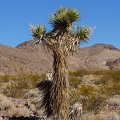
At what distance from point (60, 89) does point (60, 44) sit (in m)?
1.41

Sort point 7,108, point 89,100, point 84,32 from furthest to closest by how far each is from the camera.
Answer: point 89,100 < point 7,108 < point 84,32

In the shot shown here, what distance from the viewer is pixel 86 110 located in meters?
16.1

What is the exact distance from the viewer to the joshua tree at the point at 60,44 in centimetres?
1118

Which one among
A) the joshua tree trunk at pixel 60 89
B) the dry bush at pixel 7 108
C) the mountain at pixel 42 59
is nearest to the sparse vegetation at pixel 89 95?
the dry bush at pixel 7 108

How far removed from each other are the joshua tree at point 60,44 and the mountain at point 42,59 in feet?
100

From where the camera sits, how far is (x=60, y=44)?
37.2ft

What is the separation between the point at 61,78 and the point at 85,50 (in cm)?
13805

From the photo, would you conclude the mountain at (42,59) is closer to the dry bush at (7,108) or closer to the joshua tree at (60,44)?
the dry bush at (7,108)

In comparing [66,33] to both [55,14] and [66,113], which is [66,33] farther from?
[66,113]

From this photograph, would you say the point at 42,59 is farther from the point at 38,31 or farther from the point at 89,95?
the point at 38,31

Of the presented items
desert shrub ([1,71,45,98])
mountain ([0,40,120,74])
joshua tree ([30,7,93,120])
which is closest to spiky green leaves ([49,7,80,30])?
joshua tree ([30,7,93,120])

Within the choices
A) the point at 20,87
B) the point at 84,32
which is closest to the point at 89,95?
the point at 84,32

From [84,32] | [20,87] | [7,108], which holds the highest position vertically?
[84,32]

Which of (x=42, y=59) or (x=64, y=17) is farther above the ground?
(x=42, y=59)
